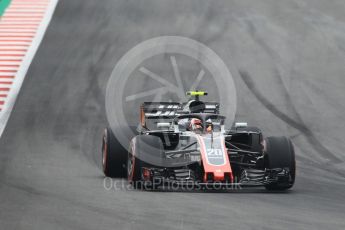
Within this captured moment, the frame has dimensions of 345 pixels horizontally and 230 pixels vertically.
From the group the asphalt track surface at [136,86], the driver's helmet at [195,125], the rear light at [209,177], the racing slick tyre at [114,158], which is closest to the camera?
the asphalt track surface at [136,86]

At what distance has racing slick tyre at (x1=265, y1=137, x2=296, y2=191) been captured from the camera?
51.1ft

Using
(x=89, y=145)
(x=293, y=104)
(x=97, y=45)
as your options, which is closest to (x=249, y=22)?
(x=97, y=45)

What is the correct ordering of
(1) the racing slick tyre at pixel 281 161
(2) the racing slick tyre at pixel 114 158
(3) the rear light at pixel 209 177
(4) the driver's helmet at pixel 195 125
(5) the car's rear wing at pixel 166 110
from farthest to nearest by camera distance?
(5) the car's rear wing at pixel 166 110, (2) the racing slick tyre at pixel 114 158, (4) the driver's helmet at pixel 195 125, (1) the racing slick tyre at pixel 281 161, (3) the rear light at pixel 209 177

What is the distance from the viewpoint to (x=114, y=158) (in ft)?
57.5

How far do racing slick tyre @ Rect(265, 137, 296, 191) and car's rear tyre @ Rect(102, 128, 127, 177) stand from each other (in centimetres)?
329

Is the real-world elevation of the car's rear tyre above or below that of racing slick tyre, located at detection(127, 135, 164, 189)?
above

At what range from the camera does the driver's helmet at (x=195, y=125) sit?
54.3 feet

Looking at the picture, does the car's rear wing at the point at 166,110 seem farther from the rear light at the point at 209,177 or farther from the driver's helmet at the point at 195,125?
the rear light at the point at 209,177

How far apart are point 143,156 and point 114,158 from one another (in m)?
2.44

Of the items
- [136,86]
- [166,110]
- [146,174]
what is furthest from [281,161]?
[136,86]

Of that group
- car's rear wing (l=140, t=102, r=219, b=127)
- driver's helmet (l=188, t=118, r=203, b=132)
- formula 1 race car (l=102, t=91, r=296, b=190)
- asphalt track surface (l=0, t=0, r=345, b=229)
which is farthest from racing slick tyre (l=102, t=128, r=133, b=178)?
driver's helmet (l=188, t=118, r=203, b=132)

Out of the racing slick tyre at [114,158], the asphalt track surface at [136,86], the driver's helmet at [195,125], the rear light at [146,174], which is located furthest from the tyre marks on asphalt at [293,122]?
the rear light at [146,174]

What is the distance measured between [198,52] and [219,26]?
7.92 ft

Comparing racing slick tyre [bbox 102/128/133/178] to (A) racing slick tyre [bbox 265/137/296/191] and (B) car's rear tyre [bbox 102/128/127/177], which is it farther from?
(A) racing slick tyre [bbox 265/137/296/191]
